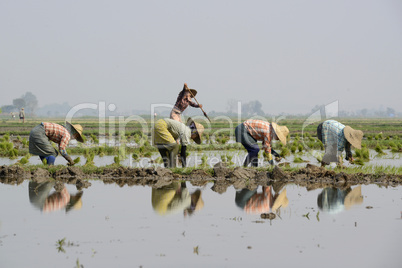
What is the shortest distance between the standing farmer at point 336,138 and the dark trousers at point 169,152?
10.4 ft

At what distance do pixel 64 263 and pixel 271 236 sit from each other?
2.38m

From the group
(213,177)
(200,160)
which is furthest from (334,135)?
(200,160)

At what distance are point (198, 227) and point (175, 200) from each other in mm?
1868

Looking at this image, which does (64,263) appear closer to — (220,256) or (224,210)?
(220,256)

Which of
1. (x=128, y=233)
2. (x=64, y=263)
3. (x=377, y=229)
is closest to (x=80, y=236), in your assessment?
(x=128, y=233)

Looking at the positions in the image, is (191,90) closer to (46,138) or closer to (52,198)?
(46,138)

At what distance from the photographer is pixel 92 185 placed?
414 inches

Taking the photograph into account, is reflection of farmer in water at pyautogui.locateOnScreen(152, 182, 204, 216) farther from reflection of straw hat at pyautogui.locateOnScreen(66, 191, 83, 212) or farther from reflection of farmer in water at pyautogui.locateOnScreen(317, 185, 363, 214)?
reflection of farmer in water at pyautogui.locateOnScreen(317, 185, 363, 214)

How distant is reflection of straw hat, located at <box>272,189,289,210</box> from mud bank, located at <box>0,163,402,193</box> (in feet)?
3.75

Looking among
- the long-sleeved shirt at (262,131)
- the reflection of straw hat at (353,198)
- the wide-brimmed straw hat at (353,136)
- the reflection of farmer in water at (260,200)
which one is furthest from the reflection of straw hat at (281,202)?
the wide-brimmed straw hat at (353,136)

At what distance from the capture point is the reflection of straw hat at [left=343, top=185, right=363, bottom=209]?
338 inches

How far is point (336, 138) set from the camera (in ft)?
39.0

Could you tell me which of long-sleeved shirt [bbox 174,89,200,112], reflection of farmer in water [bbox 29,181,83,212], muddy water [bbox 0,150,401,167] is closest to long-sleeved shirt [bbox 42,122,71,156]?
reflection of farmer in water [bbox 29,181,83,212]

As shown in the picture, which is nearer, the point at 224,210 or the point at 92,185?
the point at 224,210
